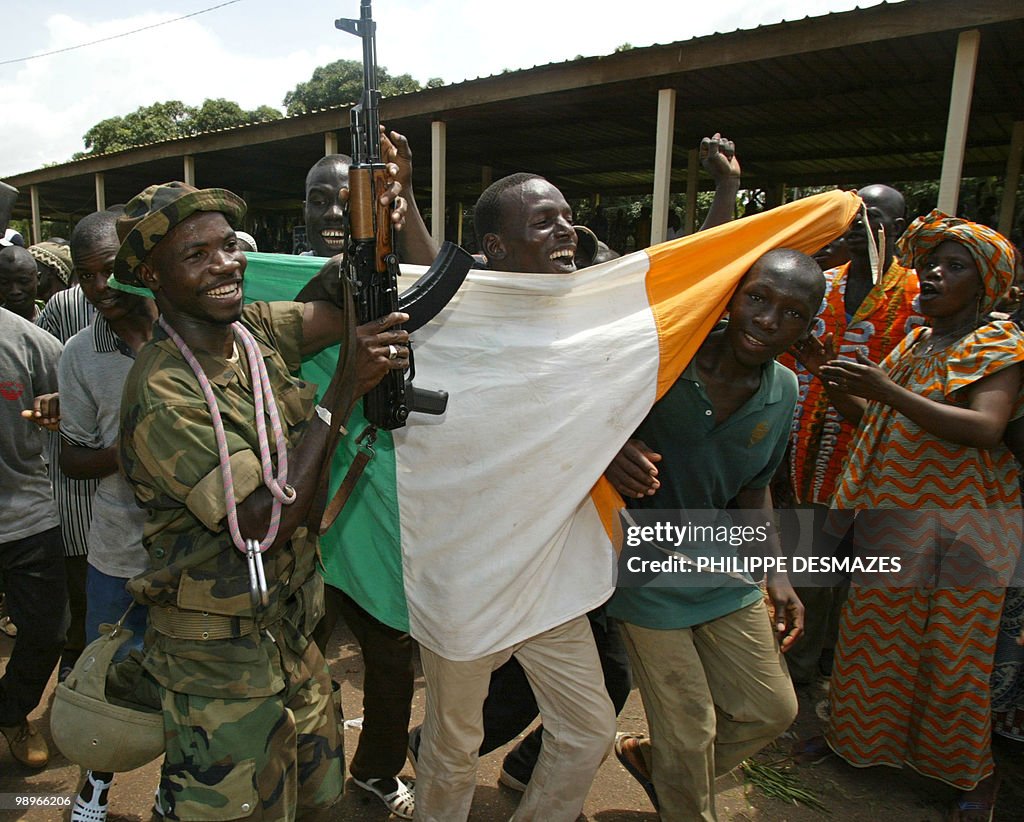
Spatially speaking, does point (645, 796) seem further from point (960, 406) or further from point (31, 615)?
point (31, 615)

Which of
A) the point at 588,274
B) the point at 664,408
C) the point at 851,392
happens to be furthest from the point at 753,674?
the point at 588,274

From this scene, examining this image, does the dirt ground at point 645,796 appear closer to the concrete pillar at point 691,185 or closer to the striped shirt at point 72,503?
the striped shirt at point 72,503

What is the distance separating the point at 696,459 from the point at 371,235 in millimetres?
1284

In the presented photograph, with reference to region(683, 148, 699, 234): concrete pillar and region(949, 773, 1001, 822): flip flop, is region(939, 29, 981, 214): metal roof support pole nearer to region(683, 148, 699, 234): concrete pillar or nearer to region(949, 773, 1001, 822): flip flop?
region(949, 773, 1001, 822): flip flop

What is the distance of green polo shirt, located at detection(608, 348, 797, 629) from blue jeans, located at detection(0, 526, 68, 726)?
2.32 meters

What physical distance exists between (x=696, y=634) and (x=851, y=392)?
109 cm

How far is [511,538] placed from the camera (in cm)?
229

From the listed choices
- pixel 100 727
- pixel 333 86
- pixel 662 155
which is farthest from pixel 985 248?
pixel 333 86

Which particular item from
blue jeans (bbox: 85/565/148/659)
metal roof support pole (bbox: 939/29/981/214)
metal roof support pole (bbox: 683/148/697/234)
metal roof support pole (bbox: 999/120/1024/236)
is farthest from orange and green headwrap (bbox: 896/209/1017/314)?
metal roof support pole (bbox: 683/148/697/234)

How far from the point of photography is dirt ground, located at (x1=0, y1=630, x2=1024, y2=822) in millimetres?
2842

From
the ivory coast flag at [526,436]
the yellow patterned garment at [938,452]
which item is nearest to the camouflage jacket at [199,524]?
the ivory coast flag at [526,436]

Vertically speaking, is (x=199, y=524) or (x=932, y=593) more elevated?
(x=199, y=524)

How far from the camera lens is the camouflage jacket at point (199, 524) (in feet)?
5.70

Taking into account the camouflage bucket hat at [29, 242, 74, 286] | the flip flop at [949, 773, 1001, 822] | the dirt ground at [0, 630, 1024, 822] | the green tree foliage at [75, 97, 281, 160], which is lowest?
the dirt ground at [0, 630, 1024, 822]
